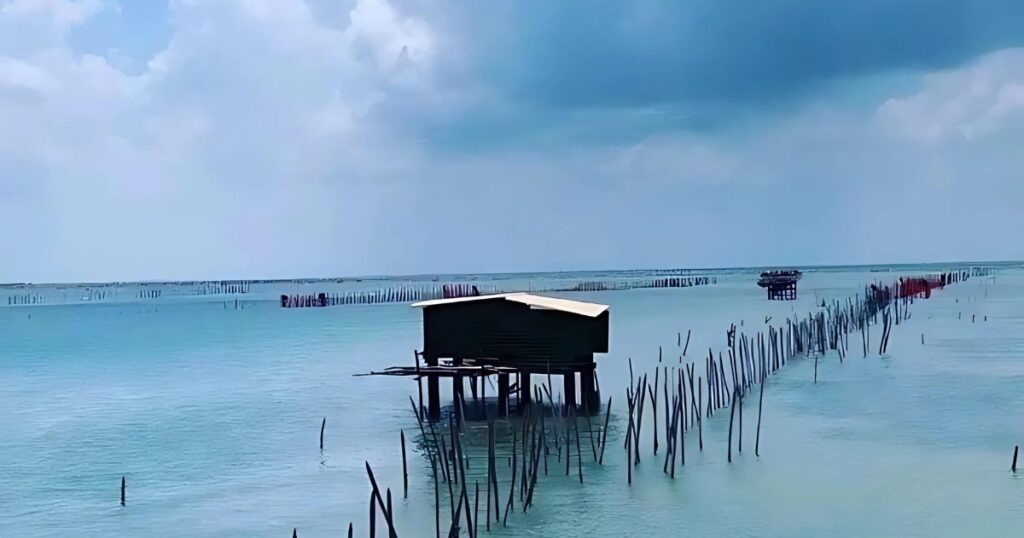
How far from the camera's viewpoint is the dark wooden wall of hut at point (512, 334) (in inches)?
640

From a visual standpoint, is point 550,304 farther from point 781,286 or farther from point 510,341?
point 781,286

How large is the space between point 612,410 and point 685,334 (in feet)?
59.4

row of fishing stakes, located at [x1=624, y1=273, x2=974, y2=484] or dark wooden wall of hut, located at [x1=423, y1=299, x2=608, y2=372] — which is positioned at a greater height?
→ dark wooden wall of hut, located at [x1=423, y1=299, x2=608, y2=372]

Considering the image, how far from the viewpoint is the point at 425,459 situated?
47.6ft

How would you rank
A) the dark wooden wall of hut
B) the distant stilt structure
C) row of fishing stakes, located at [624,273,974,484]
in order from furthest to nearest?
the distant stilt structure → the dark wooden wall of hut → row of fishing stakes, located at [624,273,974,484]

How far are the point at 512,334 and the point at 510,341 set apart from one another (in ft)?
0.40

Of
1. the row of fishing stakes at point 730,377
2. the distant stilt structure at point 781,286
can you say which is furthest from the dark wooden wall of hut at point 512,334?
the distant stilt structure at point 781,286

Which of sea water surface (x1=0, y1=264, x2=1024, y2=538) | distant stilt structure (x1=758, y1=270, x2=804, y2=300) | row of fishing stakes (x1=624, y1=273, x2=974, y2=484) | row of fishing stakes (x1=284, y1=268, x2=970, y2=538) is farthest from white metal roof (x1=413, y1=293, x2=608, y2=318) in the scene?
distant stilt structure (x1=758, y1=270, x2=804, y2=300)

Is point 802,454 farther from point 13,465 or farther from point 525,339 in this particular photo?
point 13,465

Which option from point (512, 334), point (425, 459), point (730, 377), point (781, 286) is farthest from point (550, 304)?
point (781, 286)

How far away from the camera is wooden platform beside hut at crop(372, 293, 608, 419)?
53.3 feet

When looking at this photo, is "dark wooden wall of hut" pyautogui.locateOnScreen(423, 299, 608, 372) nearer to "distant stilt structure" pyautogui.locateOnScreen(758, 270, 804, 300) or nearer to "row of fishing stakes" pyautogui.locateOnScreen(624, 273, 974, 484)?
"row of fishing stakes" pyautogui.locateOnScreen(624, 273, 974, 484)

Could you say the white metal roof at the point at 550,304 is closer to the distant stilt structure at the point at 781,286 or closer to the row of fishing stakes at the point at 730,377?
the row of fishing stakes at the point at 730,377

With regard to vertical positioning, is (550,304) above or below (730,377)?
above
